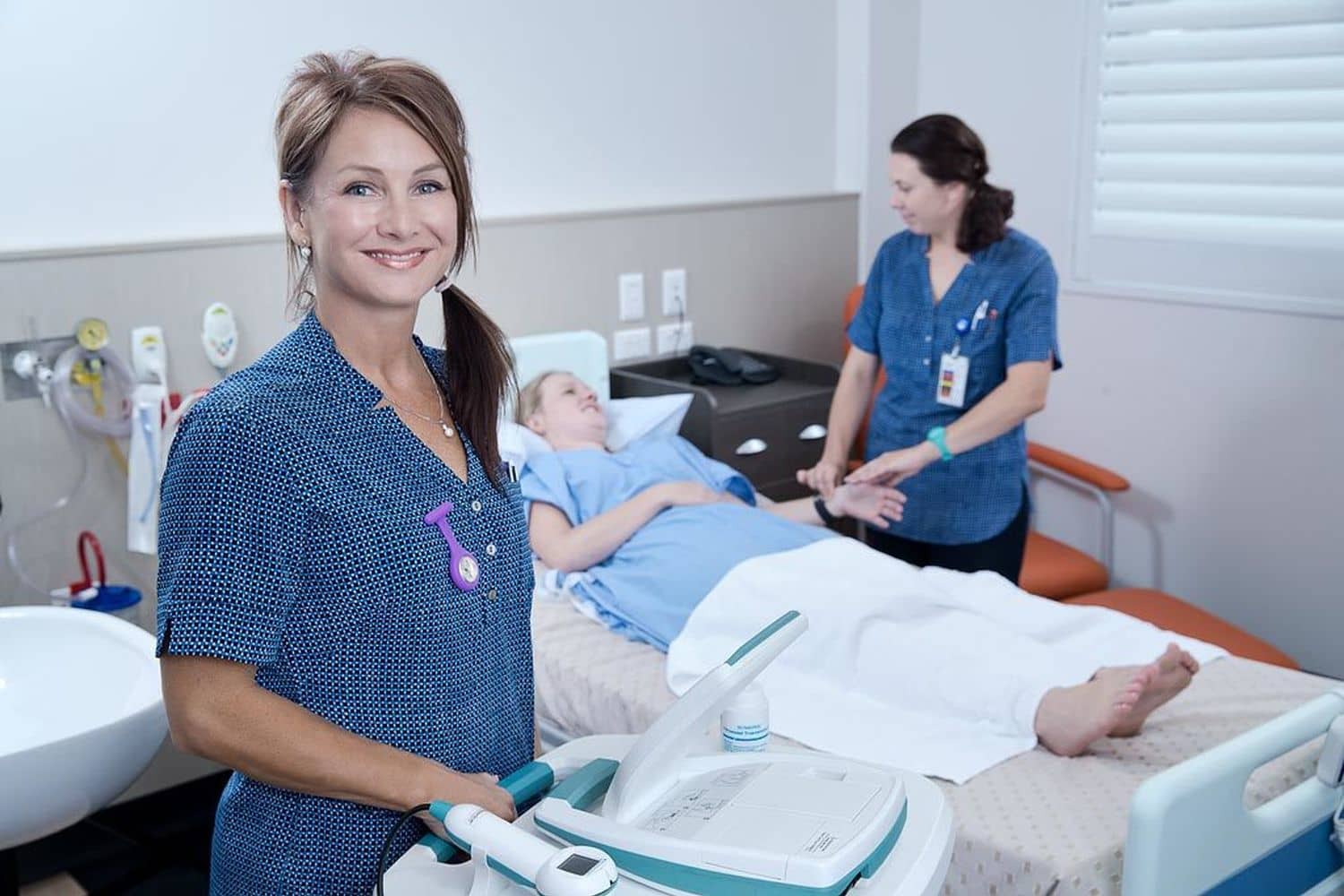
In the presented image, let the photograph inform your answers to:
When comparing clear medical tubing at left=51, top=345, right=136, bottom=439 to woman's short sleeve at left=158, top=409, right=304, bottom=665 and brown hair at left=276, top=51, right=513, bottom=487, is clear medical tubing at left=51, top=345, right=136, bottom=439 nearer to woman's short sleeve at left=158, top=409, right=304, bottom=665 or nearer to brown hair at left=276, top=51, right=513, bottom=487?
brown hair at left=276, top=51, right=513, bottom=487

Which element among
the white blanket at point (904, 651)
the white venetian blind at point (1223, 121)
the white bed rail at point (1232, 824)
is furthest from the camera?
the white venetian blind at point (1223, 121)

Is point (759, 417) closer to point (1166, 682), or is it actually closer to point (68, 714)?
point (1166, 682)

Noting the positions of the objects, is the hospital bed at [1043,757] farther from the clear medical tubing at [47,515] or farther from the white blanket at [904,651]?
the clear medical tubing at [47,515]

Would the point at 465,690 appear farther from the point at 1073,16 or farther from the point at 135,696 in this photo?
the point at 1073,16

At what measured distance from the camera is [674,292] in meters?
3.67

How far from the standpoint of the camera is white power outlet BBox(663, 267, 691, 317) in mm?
3650

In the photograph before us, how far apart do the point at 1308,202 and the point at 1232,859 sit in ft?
6.62

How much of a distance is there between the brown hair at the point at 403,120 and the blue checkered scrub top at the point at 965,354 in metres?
1.62

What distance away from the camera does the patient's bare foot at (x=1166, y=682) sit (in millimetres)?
1973

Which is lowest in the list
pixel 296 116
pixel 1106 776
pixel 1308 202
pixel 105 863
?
pixel 105 863

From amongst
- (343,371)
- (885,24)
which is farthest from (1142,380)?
(343,371)

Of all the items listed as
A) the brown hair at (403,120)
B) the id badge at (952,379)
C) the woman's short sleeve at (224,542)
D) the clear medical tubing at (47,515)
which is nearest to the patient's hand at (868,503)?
the id badge at (952,379)

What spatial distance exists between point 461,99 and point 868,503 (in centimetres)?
141

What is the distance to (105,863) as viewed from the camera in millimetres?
2773
